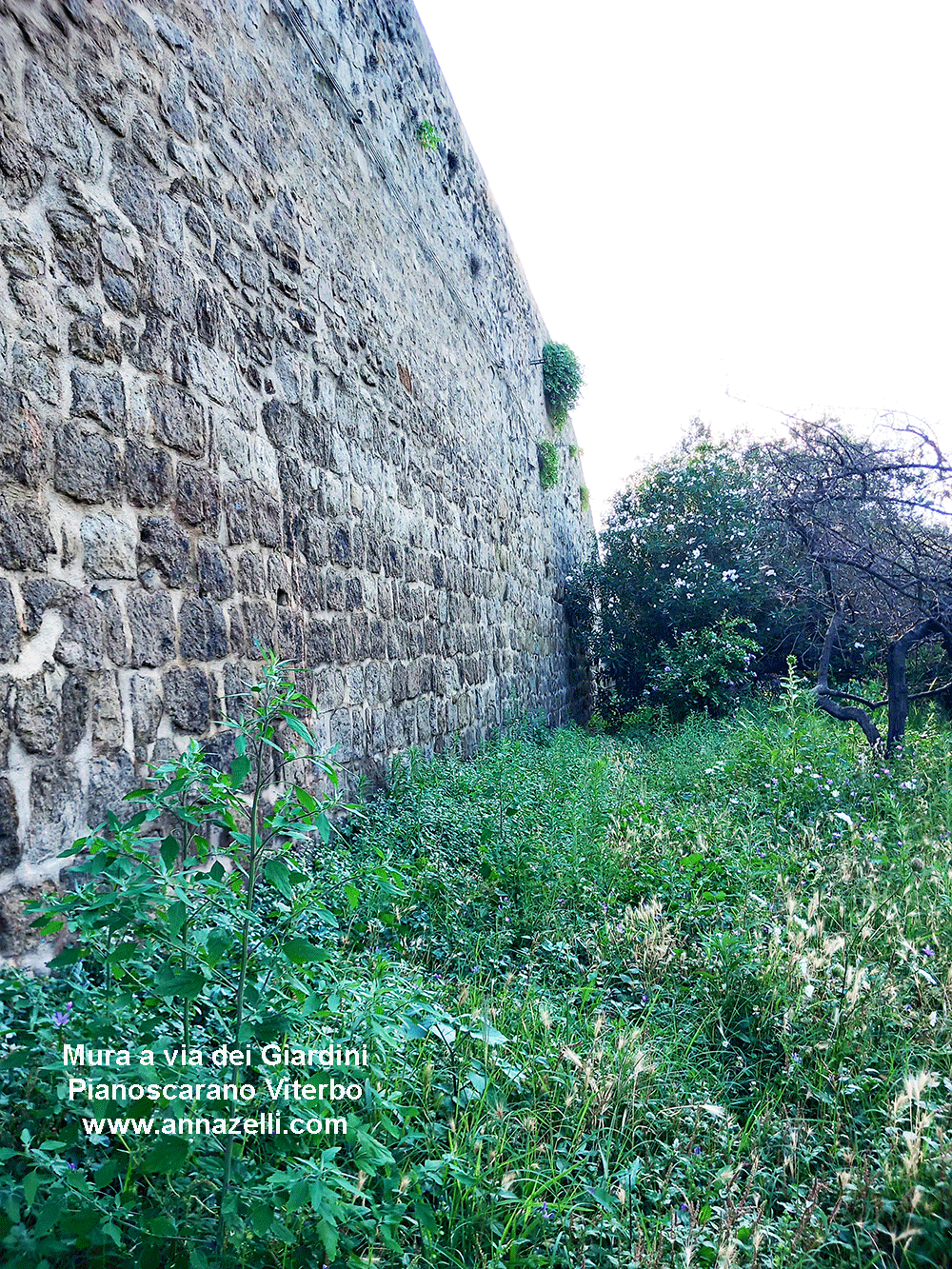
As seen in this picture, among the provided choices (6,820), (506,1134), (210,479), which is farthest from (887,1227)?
(210,479)

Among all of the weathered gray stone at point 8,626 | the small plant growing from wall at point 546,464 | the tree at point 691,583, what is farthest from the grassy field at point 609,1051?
the small plant growing from wall at point 546,464

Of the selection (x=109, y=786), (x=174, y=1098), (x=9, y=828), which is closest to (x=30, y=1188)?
(x=174, y=1098)

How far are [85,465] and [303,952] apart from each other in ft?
5.47

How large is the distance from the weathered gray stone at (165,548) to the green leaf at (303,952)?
159 cm

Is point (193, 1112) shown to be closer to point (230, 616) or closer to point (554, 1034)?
point (554, 1034)

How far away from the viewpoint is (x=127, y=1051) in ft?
4.42

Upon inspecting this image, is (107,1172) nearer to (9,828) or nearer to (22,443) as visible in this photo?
(9,828)

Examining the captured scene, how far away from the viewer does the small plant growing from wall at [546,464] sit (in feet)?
29.6

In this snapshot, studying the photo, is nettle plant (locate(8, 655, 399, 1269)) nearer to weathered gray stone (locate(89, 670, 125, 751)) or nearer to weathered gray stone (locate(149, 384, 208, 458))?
weathered gray stone (locate(89, 670, 125, 751))

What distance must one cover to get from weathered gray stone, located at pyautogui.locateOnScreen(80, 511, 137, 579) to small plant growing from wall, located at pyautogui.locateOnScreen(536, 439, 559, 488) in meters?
7.01

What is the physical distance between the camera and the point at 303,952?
47.4 inches

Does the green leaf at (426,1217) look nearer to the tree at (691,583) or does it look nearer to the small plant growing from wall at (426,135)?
the small plant growing from wall at (426,135)

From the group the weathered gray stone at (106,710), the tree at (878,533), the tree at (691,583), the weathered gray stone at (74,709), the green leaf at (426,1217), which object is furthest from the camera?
the tree at (691,583)

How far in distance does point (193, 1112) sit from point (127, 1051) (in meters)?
0.18
